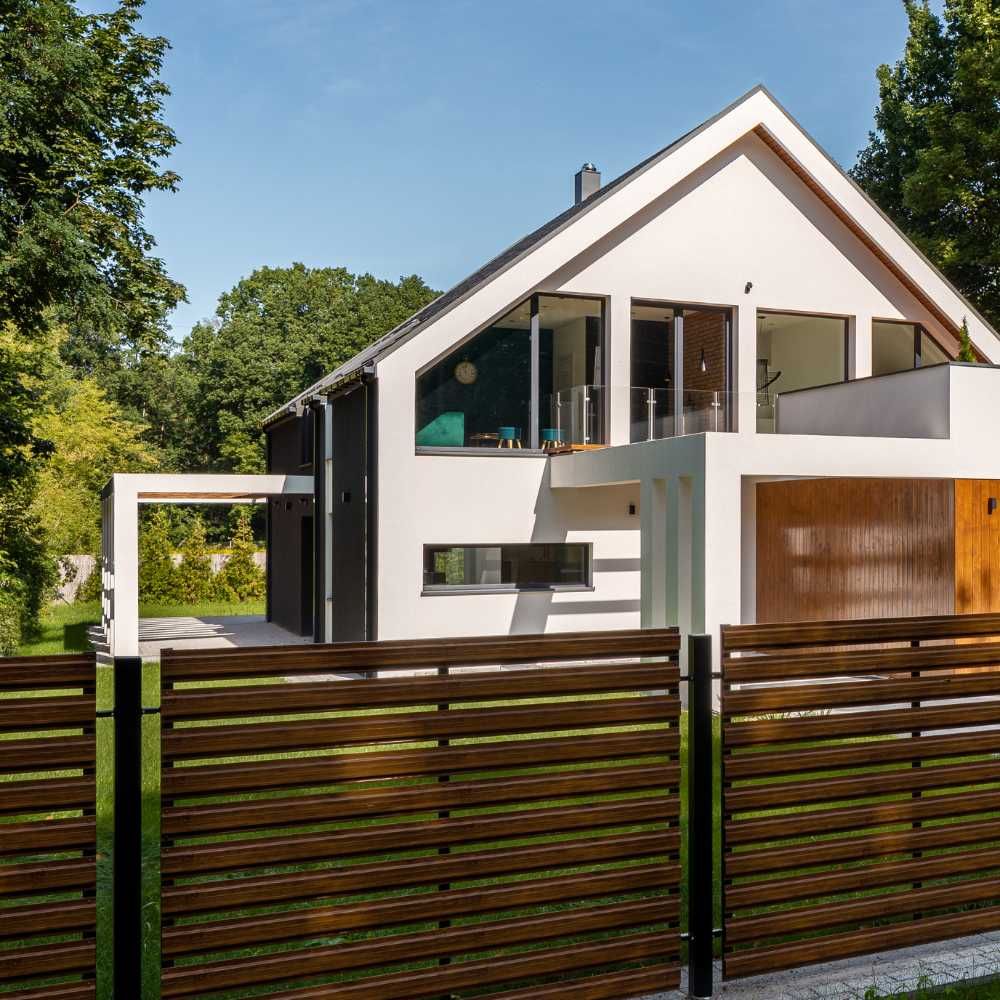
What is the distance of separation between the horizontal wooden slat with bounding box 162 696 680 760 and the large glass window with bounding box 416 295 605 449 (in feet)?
33.8

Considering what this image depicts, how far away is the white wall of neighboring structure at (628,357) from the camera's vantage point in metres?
11.6

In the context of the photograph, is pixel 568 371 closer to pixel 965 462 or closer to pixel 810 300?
pixel 810 300

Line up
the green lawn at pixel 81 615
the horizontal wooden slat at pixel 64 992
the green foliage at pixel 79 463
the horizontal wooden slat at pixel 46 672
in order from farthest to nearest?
the green foliage at pixel 79 463
the green lawn at pixel 81 615
the horizontal wooden slat at pixel 64 992
the horizontal wooden slat at pixel 46 672

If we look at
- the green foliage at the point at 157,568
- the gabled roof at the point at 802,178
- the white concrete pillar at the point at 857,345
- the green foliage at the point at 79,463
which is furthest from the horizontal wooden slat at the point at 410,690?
the green foliage at the point at 79,463

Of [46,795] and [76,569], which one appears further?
[76,569]

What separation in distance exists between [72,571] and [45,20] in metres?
15.9

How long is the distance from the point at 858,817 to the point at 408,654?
2076 millimetres

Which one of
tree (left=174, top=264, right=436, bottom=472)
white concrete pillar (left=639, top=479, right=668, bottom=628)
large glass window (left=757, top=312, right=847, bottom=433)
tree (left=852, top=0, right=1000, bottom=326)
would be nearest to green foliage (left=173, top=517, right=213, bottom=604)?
tree (left=174, top=264, right=436, bottom=472)

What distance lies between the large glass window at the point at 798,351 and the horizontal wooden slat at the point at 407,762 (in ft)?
42.5

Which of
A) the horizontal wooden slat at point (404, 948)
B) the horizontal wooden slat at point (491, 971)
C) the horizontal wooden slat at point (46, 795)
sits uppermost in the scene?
the horizontal wooden slat at point (46, 795)

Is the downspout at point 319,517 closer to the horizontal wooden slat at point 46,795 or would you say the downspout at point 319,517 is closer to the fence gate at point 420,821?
the fence gate at point 420,821

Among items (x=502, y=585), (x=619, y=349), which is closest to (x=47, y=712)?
(x=502, y=585)

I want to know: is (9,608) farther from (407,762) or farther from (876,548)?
(407,762)

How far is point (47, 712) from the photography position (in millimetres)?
3070
